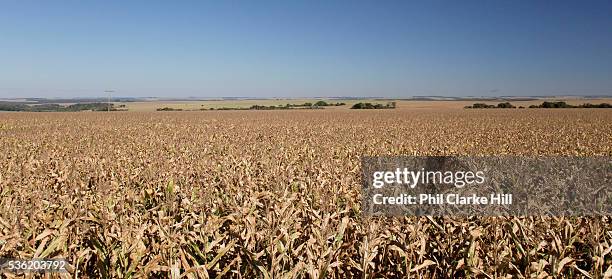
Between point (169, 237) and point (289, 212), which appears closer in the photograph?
point (169, 237)

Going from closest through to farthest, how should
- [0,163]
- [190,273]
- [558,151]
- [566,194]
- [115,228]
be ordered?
1. [190,273]
2. [115,228]
3. [566,194]
4. [0,163]
5. [558,151]

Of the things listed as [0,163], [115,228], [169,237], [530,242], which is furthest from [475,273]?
[0,163]

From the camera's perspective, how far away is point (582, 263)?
3721mm

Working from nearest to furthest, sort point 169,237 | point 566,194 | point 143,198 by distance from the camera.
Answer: point 169,237, point 566,194, point 143,198

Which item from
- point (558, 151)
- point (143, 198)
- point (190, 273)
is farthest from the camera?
point (558, 151)

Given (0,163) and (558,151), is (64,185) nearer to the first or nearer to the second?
(0,163)

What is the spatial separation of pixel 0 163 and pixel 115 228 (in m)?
8.41

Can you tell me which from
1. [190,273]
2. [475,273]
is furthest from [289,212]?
[475,273]

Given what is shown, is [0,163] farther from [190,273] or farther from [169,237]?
[190,273]

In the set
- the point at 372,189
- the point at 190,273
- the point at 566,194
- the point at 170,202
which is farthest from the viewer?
the point at 372,189

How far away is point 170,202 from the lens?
5.13 m

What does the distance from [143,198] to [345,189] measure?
3066 millimetres

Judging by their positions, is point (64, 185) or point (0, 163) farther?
point (0, 163)

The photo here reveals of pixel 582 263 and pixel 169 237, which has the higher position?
pixel 169 237
